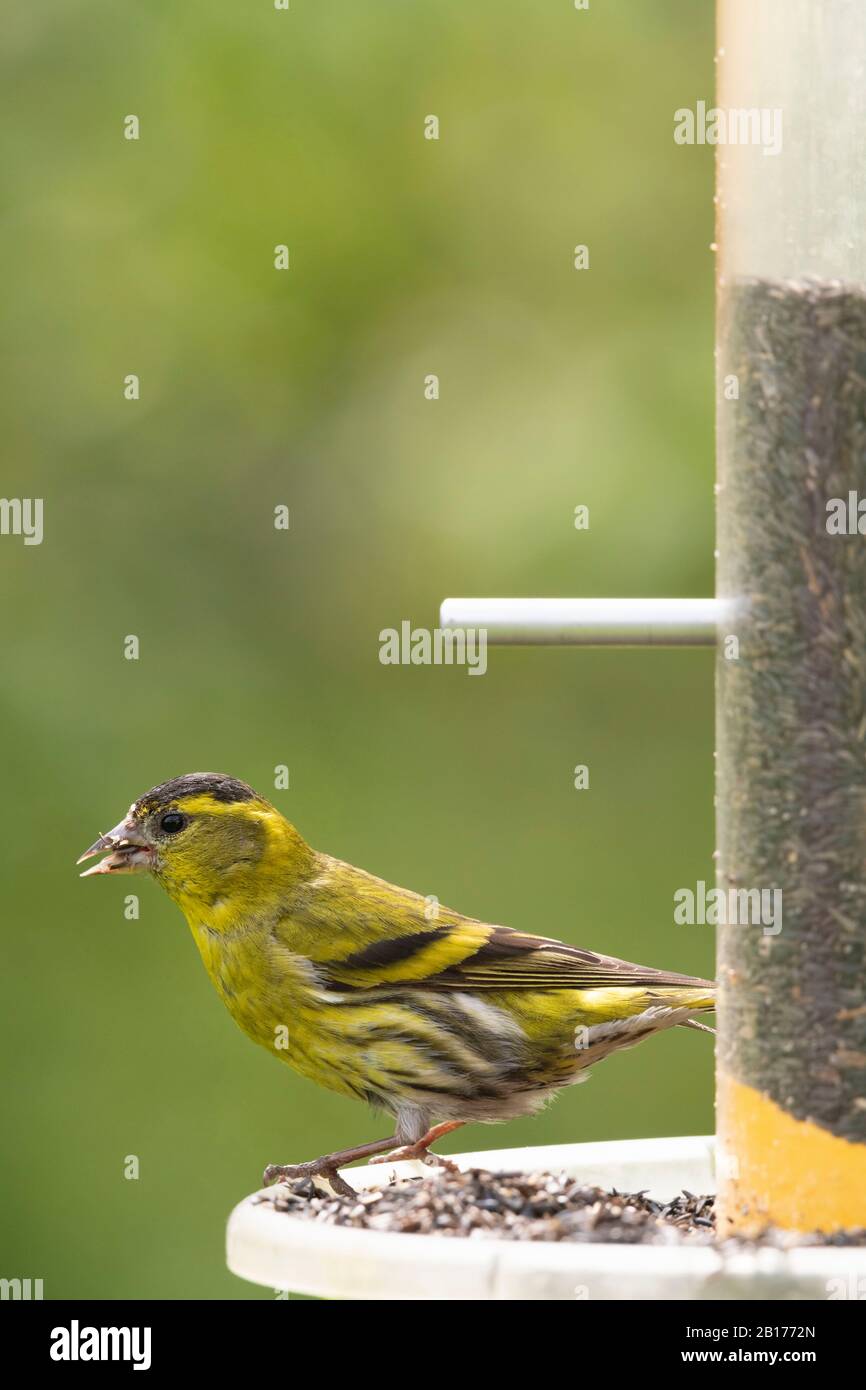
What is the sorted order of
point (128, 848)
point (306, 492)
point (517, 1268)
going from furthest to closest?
point (306, 492), point (128, 848), point (517, 1268)

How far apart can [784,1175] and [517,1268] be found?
82cm

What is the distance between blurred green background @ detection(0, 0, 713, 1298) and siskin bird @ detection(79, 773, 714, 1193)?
10.2ft

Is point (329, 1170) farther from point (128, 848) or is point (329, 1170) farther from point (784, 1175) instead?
point (128, 848)

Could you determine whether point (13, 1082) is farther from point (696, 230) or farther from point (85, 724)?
point (696, 230)

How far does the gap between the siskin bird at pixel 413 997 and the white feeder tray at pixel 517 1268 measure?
0.99 meters

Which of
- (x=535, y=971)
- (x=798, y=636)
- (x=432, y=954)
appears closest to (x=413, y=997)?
A: (x=432, y=954)

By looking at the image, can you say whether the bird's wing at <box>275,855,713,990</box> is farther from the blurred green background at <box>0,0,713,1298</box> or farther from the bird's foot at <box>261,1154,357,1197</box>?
the blurred green background at <box>0,0,713,1298</box>

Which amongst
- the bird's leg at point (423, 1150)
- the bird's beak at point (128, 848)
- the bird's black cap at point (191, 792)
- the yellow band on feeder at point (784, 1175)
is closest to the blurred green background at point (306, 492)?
the bird's black cap at point (191, 792)

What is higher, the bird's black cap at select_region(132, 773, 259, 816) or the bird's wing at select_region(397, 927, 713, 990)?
the bird's black cap at select_region(132, 773, 259, 816)

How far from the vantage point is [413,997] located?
4.18 metres

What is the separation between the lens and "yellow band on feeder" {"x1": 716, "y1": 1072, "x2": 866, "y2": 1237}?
3.29 m

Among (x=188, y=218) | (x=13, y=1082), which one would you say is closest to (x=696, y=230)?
(x=188, y=218)

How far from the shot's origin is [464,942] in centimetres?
430

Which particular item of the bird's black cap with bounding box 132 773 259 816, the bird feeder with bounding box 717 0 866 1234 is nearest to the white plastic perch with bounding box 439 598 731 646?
the bird feeder with bounding box 717 0 866 1234
